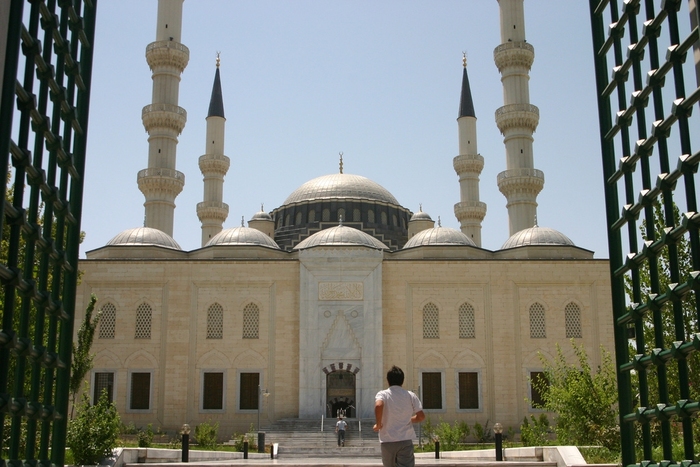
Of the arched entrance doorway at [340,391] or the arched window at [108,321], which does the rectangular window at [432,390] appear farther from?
the arched window at [108,321]

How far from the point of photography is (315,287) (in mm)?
24406

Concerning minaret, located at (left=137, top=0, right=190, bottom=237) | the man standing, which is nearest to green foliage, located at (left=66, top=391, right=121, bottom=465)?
the man standing

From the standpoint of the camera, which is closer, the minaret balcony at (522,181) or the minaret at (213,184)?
the minaret balcony at (522,181)

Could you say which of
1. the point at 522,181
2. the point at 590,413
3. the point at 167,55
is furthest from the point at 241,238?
the point at 590,413

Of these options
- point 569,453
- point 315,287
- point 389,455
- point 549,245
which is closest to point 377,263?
point 315,287

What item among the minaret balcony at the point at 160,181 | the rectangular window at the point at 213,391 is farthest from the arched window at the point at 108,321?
the minaret balcony at the point at 160,181

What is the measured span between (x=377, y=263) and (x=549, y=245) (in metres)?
5.64

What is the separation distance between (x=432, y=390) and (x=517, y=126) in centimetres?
994

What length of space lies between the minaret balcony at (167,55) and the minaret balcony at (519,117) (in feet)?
37.5

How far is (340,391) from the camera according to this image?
24.1m

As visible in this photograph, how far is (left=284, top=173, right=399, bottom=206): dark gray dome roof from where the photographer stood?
33.5m

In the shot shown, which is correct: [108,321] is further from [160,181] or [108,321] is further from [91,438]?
[91,438]

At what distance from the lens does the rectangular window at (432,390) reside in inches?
942

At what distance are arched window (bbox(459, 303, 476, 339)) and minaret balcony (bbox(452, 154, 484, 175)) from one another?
28.7 feet
